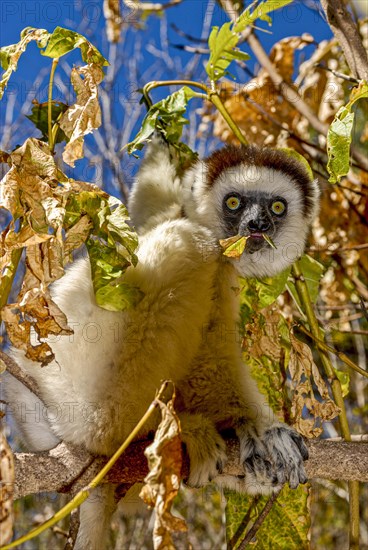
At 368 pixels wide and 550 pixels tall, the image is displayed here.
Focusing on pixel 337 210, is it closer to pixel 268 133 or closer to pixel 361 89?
pixel 268 133

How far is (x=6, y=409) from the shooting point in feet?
10.1

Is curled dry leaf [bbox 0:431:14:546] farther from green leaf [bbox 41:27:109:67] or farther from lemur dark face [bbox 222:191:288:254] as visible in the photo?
lemur dark face [bbox 222:191:288:254]

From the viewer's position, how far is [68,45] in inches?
88.9

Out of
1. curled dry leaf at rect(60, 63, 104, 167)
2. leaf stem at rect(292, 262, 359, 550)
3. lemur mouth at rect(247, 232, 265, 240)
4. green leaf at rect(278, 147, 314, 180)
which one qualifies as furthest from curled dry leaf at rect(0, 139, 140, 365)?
green leaf at rect(278, 147, 314, 180)

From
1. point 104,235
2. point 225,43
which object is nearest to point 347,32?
point 225,43

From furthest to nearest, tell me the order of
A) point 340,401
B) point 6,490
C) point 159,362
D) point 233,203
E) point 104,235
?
point 233,203 < point 340,401 < point 159,362 < point 104,235 < point 6,490

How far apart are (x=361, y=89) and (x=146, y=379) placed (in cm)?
135

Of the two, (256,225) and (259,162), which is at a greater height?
(259,162)

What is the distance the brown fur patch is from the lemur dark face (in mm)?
136

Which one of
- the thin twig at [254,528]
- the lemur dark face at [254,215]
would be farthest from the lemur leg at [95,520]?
the lemur dark face at [254,215]

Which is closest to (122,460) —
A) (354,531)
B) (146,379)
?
(146,379)

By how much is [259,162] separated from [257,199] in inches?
7.3

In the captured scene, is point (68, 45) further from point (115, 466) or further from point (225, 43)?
Result: point (115, 466)

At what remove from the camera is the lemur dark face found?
3.21m
